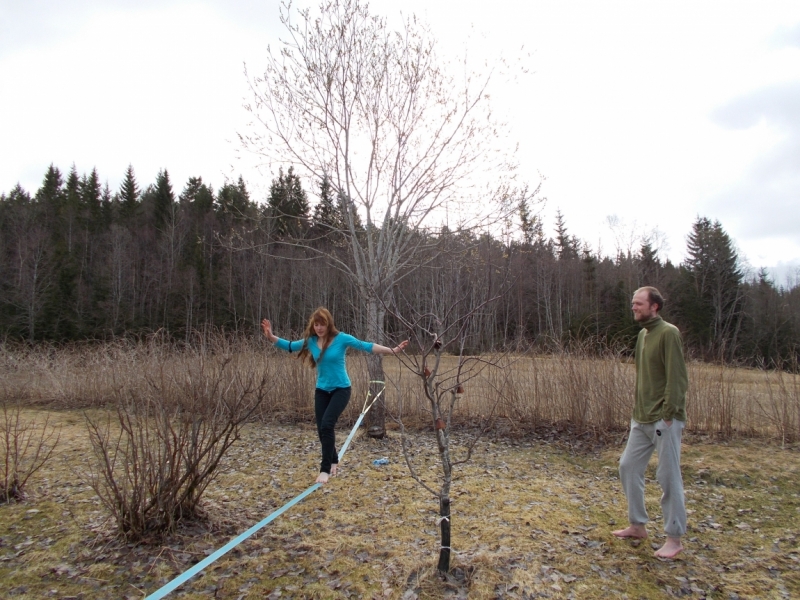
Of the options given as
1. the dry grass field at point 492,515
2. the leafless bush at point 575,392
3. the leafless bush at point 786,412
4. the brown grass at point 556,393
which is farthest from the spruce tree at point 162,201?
the leafless bush at point 786,412

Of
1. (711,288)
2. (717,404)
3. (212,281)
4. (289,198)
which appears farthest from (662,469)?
(711,288)

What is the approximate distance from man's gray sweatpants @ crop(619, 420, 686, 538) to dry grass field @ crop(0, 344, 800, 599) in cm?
30

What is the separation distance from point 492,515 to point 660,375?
6.80 feet

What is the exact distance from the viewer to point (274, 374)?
31.9 feet

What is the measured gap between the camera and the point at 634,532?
387cm

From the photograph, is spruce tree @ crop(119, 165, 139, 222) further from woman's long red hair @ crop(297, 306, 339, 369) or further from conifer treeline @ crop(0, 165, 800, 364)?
woman's long red hair @ crop(297, 306, 339, 369)

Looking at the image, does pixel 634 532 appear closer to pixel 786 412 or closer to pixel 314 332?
pixel 314 332

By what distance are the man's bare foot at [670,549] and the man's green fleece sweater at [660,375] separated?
0.90 m

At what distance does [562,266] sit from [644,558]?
38.3 metres

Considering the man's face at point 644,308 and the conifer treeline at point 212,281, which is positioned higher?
the conifer treeline at point 212,281

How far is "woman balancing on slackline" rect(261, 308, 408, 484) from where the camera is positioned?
5090 mm

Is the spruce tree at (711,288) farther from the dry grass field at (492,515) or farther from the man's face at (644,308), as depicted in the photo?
the man's face at (644,308)

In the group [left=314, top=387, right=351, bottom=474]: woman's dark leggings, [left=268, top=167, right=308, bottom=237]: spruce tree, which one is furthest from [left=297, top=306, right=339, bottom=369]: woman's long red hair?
[left=268, top=167, right=308, bottom=237]: spruce tree

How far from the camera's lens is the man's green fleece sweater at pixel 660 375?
340 centimetres
